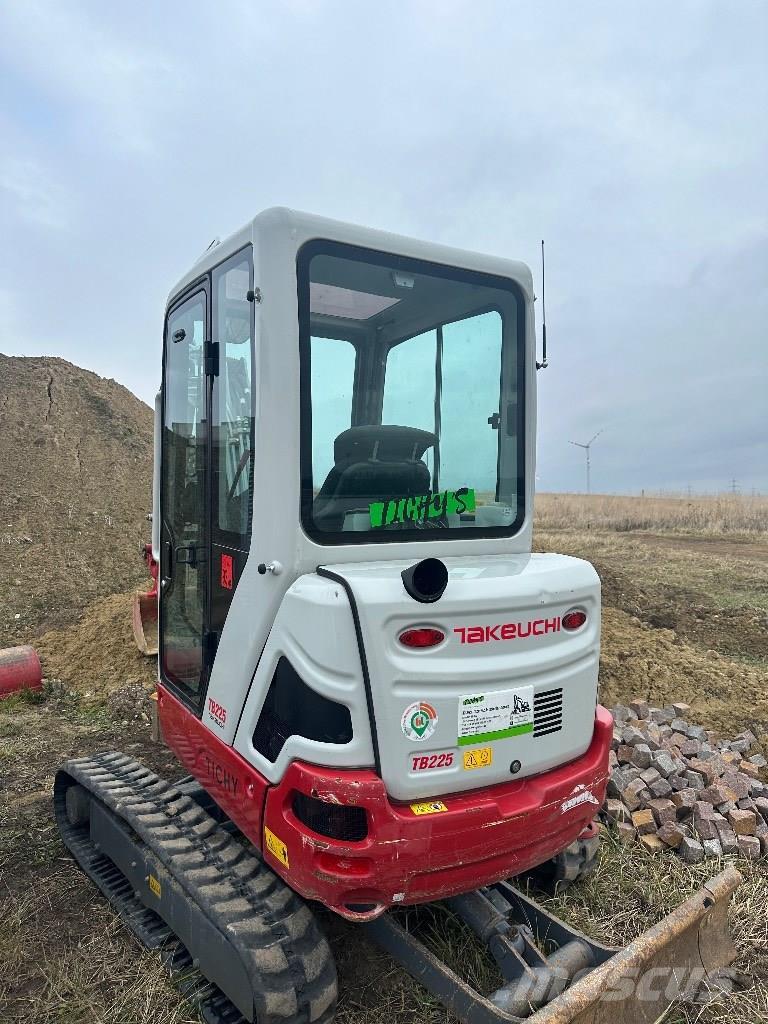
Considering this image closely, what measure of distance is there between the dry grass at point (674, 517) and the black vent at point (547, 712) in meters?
20.1

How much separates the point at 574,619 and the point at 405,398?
1228mm

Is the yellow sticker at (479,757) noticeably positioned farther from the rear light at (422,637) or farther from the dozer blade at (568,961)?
the dozer blade at (568,961)

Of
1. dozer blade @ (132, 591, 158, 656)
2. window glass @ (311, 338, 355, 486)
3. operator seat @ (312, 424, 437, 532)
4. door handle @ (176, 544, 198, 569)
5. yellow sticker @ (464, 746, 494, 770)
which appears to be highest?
window glass @ (311, 338, 355, 486)

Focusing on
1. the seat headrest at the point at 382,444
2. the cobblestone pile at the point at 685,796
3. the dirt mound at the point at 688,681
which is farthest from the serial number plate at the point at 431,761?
the dirt mound at the point at 688,681

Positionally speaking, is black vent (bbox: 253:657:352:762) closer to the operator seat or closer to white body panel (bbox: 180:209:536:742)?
white body panel (bbox: 180:209:536:742)

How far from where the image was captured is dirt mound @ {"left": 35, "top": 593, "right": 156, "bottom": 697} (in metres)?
7.27

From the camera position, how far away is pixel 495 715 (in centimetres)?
265

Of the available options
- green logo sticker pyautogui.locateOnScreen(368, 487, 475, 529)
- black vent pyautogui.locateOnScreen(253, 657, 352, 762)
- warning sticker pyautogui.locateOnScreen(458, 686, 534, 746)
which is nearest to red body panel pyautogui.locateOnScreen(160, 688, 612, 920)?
black vent pyautogui.locateOnScreen(253, 657, 352, 762)

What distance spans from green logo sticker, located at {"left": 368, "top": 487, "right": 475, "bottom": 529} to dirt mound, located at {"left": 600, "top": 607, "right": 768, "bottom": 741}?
146 inches

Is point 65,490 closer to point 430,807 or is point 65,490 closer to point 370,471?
point 370,471

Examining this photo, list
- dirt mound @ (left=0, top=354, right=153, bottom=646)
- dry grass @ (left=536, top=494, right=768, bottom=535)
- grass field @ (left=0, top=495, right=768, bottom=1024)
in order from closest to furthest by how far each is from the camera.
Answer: grass field @ (left=0, top=495, right=768, bottom=1024) → dirt mound @ (left=0, top=354, right=153, bottom=646) → dry grass @ (left=536, top=494, right=768, bottom=535)

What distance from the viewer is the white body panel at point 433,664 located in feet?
7.95

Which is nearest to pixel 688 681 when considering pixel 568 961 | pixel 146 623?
pixel 568 961

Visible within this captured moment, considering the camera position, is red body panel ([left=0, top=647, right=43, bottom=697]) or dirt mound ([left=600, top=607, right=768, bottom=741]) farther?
red body panel ([left=0, top=647, right=43, bottom=697])
